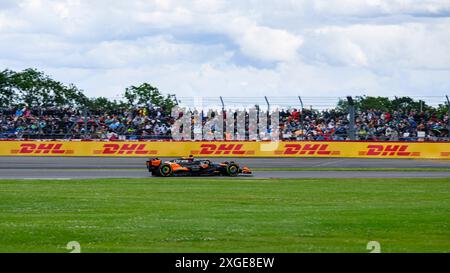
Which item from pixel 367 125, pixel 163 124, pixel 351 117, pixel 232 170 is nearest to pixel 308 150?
pixel 351 117

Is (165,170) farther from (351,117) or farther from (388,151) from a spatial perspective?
(351,117)

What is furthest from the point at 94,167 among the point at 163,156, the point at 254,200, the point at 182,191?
the point at 254,200

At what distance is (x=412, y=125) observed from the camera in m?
55.9

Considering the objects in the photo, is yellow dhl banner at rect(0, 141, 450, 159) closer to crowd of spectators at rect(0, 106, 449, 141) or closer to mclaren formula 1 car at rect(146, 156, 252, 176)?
crowd of spectators at rect(0, 106, 449, 141)

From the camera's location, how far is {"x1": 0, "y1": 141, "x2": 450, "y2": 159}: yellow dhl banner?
173 ft

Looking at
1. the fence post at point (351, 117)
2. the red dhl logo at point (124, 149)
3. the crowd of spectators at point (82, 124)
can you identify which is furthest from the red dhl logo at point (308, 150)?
the crowd of spectators at point (82, 124)

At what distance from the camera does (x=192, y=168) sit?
39656 millimetres

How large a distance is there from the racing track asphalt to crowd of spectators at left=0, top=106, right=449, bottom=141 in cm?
444

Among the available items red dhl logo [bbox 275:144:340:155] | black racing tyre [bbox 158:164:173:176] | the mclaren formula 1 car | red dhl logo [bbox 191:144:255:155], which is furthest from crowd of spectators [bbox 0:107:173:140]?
black racing tyre [bbox 158:164:173:176]

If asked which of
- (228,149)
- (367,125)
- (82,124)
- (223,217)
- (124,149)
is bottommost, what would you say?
(223,217)

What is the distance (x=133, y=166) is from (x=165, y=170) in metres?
7.30

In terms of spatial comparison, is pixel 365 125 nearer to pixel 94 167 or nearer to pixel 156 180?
pixel 94 167

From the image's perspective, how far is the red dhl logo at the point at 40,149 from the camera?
177 ft
